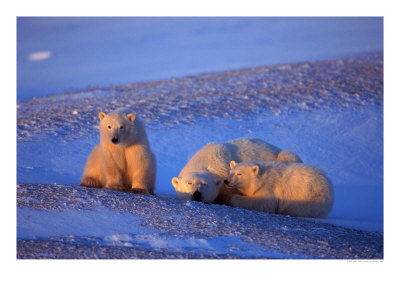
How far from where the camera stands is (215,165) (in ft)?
23.5

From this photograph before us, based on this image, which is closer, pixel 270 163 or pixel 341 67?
pixel 270 163

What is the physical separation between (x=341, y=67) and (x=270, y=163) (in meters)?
6.66

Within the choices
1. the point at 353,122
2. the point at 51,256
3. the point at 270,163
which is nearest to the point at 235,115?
the point at 353,122

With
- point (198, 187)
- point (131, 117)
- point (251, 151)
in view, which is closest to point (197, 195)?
point (198, 187)

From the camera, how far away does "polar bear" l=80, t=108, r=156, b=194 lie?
21.3 ft

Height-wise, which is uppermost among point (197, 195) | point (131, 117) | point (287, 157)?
point (131, 117)

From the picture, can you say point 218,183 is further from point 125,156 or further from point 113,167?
point 113,167

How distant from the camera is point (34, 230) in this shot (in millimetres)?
5195

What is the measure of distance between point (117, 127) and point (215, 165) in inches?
64.1

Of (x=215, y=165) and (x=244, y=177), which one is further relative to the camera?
(x=215, y=165)

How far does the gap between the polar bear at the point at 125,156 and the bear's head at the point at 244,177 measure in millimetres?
1157

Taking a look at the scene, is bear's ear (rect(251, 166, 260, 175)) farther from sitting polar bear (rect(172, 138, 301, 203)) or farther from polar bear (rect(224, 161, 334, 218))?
sitting polar bear (rect(172, 138, 301, 203))

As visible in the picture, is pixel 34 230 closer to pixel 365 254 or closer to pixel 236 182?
pixel 236 182

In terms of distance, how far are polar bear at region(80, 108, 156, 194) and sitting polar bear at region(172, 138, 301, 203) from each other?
46 cm
